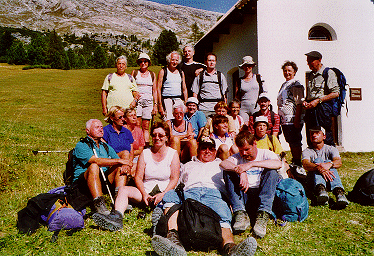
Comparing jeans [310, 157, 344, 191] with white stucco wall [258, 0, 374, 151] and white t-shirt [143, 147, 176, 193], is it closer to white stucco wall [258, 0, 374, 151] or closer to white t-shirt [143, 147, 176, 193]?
white t-shirt [143, 147, 176, 193]

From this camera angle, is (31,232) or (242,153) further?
(242,153)

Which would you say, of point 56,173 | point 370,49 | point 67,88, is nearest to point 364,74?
point 370,49

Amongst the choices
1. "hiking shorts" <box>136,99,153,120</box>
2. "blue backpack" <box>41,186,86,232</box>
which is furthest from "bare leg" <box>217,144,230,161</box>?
"blue backpack" <box>41,186,86,232</box>

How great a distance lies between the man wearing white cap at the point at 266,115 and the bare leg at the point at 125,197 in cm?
259

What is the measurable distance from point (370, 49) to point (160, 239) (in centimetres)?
1088

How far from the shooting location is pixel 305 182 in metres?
5.10

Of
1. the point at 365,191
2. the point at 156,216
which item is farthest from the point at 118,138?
the point at 365,191

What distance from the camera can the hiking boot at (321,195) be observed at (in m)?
4.61

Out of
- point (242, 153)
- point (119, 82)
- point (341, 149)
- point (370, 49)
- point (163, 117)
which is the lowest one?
point (341, 149)

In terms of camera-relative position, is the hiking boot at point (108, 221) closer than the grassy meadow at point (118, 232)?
No

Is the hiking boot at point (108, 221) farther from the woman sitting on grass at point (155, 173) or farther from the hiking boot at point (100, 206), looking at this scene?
the woman sitting on grass at point (155, 173)

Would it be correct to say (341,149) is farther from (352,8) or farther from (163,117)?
(163,117)

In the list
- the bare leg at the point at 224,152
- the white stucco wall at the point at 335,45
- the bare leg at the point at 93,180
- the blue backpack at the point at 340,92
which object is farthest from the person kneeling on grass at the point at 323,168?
the white stucco wall at the point at 335,45

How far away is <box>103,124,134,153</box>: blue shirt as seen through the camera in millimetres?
5297
